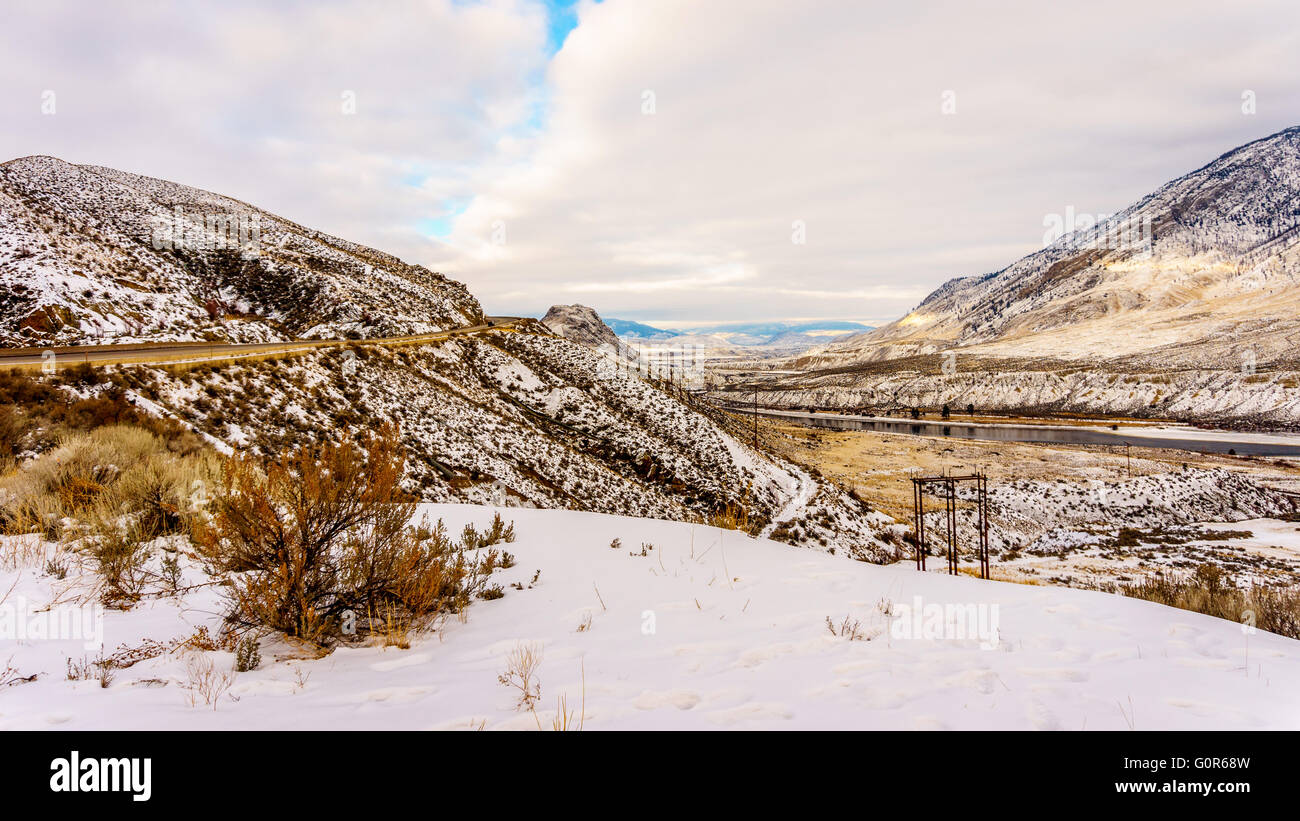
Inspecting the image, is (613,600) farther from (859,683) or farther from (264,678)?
(264,678)

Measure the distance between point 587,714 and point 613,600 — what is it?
8.53ft

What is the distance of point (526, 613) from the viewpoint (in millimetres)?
5195

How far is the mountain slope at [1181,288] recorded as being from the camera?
3816 inches

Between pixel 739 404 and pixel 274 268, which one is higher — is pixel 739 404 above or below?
below

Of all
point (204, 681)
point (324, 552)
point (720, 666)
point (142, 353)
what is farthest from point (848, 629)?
point (142, 353)

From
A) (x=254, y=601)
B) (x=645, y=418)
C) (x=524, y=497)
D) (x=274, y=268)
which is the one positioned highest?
(x=274, y=268)

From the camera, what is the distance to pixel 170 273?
28.3m

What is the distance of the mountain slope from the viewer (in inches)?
3816

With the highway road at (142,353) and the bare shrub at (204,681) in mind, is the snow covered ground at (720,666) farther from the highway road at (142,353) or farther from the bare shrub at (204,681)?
the highway road at (142,353)

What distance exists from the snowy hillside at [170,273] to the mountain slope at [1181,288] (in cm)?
12216

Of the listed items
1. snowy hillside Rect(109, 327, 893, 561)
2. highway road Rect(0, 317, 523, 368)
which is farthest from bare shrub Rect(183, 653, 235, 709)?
highway road Rect(0, 317, 523, 368)
